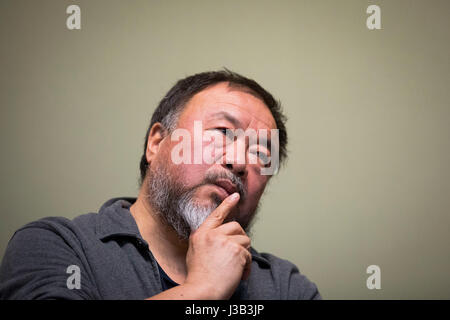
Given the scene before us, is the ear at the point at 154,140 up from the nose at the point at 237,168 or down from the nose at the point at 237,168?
up

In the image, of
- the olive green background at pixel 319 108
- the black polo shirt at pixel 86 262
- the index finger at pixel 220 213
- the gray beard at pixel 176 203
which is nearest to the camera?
the black polo shirt at pixel 86 262

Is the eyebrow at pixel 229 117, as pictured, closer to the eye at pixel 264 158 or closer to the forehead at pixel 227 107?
the forehead at pixel 227 107

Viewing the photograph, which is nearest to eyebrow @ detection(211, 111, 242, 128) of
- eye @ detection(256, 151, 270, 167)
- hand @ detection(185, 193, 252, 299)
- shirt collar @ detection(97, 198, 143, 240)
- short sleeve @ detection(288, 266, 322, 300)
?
eye @ detection(256, 151, 270, 167)

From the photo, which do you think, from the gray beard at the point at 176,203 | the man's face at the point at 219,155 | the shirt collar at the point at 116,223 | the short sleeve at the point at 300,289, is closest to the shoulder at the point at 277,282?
the short sleeve at the point at 300,289

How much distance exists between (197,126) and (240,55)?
54cm

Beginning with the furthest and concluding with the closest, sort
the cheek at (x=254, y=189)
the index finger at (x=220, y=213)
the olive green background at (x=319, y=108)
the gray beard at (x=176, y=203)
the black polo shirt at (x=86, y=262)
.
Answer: the olive green background at (x=319, y=108) < the cheek at (x=254, y=189) < the gray beard at (x=176, y=203) < the index finger at (x=220, y=213) < the black polo shirt at (x=86, y=262)

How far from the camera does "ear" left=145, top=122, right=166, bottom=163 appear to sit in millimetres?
1053

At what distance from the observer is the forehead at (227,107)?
973 millimetres

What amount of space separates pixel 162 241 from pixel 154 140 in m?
0.32

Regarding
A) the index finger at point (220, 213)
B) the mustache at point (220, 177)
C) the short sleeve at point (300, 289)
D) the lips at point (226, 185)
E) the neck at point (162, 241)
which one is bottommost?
the short sleeve at point (300, 289)

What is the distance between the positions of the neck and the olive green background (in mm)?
327

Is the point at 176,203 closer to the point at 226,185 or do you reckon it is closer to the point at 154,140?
the point at 226,185

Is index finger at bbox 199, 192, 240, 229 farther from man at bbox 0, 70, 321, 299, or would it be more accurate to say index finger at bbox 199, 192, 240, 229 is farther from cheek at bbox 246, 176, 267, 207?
cheek at bbox 246, 176, 267, 207

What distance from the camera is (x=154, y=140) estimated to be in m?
1.07
